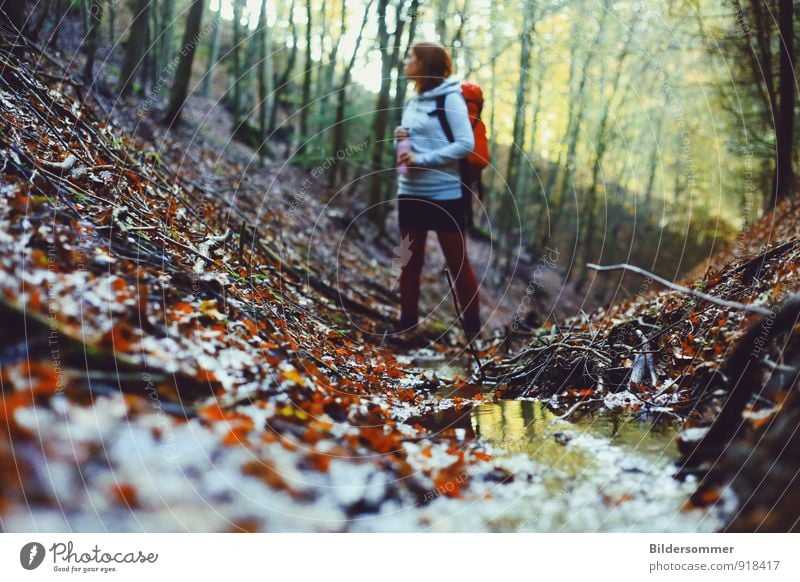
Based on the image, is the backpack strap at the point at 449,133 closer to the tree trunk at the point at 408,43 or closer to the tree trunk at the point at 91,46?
the tree trunk at the point at 408,43

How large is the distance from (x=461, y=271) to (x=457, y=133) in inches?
44.8

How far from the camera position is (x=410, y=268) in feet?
14.4

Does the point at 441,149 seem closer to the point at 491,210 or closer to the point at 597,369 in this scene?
the point at 597,369

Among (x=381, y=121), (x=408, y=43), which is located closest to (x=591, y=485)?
(x=408, y=43)

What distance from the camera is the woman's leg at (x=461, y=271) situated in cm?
414

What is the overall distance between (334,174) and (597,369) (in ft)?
33.1

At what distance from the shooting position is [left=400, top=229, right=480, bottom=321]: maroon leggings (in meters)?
4.16

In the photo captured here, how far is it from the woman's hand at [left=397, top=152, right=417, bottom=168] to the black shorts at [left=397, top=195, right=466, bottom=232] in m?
0.28

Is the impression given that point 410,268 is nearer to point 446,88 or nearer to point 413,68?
point 446,88
